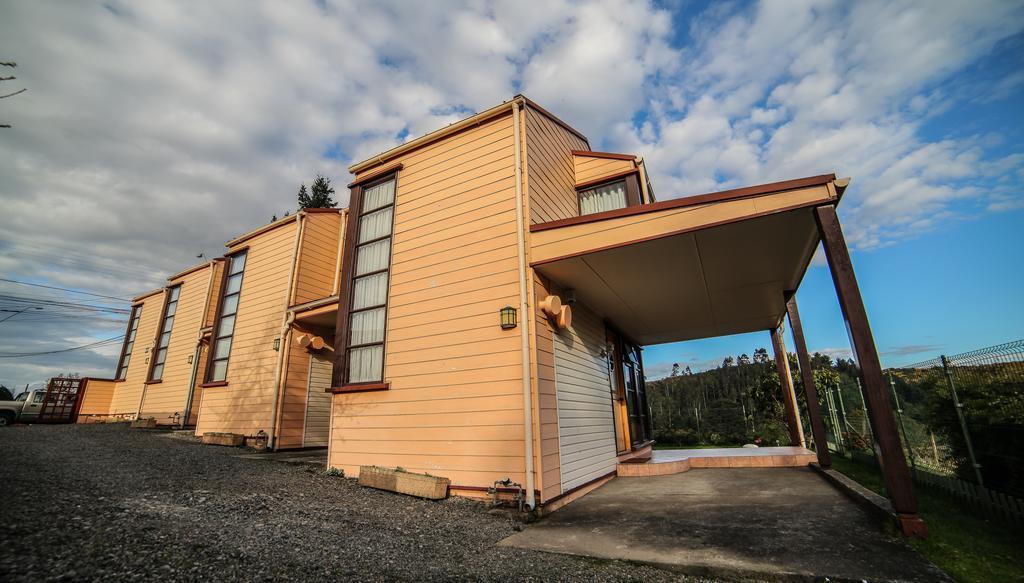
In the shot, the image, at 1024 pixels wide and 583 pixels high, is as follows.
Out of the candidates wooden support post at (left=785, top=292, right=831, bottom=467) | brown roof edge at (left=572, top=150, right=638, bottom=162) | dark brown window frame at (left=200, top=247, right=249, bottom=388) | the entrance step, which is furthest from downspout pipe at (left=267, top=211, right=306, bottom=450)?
wooden support post at (left=785, top=292, right=831, bottom=467)

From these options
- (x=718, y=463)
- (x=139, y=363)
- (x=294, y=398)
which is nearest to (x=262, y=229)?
(x=294, y=398)

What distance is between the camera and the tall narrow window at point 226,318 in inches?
400

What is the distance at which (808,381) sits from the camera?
7.42m

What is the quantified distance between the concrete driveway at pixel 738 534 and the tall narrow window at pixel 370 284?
384 centimetres

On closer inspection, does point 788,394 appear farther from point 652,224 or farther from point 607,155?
point 652,224

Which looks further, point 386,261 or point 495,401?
point 386,261

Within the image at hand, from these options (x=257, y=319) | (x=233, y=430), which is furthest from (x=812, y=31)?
(x=233, y=430)

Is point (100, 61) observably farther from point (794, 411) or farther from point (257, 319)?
point (794, 411)

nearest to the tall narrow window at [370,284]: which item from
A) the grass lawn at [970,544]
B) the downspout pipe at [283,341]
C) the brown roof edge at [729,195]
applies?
the downspout pipe at [283,341]

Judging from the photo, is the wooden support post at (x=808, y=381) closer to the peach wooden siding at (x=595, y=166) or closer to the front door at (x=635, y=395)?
the front door at (x=635, y=395)

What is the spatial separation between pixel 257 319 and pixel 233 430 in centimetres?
267

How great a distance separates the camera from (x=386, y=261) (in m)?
6.77

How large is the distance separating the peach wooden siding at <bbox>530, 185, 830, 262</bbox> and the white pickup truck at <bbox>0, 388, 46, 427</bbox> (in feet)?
65.4

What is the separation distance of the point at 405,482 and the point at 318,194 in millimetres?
19969
